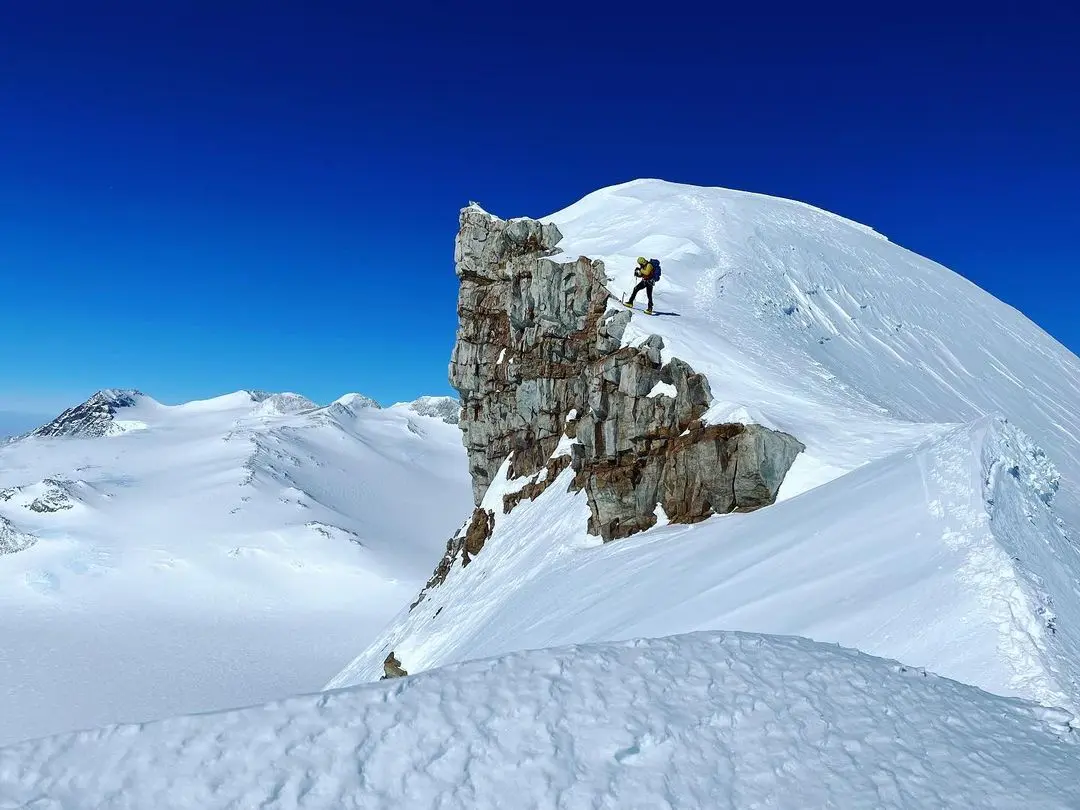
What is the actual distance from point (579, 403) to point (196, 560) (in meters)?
90.3

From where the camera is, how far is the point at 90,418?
18138 cm

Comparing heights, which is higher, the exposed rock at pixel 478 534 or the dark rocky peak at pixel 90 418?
the dark rocky peak at pixel 90 418

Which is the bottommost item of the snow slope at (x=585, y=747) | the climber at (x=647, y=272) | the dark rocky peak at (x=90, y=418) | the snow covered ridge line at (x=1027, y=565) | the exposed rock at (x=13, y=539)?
the snow slope at (x=585, y=747)

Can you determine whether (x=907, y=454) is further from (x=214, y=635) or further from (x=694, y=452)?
(x=214, y=635)

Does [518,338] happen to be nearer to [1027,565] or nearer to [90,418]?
[1027,565]

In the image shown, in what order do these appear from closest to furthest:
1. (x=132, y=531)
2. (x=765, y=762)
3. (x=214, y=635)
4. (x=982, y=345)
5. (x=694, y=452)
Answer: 1. (x=765, y=762)
2. (x=694, y=452)
3. (x=982, y=345)
4. (x=214, y=635)
5. (x=132, y=531)

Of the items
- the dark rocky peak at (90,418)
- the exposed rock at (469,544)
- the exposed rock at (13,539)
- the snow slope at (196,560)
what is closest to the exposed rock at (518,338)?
the exposed rock at (469,544)

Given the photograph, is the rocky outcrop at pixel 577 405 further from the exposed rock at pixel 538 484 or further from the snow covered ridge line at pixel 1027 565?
the snow covered ridge line at pixel 1027 565

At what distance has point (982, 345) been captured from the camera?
4175cm

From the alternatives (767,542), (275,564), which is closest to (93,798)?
(767,542)

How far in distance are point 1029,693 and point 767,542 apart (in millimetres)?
6786

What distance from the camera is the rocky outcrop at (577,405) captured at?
20703 millimetres

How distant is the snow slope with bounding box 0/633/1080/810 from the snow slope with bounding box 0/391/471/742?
200ft

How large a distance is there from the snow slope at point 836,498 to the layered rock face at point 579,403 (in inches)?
36.4
